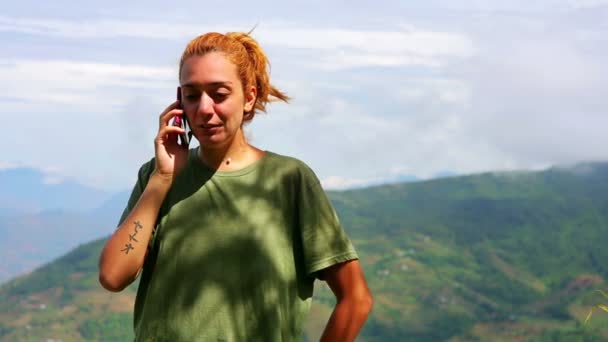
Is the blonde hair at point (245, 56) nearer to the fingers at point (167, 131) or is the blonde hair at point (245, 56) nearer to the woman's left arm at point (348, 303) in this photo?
the fingers at point (167, 131)

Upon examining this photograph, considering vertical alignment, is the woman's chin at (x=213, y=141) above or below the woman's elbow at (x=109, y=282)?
above

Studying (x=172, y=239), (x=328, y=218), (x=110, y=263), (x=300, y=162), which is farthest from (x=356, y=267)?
(x=110, y=263)

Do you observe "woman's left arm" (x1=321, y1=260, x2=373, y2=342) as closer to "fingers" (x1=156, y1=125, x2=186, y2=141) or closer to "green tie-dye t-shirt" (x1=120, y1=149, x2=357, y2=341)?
"green tie-dye t-shirt" (x1=120, y1=149, x2=357, y2=341)

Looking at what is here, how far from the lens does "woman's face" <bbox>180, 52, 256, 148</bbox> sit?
3.66 metres

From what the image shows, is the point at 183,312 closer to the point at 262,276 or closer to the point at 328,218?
the point at 262,276

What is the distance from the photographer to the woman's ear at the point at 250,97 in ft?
12.4

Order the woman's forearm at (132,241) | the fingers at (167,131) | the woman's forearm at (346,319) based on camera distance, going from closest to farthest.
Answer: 1. the woman's forearm at (346,319)
2. the woman's forearm at (132,241)
3. the fingers at (167,131)

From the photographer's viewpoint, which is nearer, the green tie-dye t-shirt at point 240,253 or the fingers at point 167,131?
the green tie-dye t-shirt at point 240,253

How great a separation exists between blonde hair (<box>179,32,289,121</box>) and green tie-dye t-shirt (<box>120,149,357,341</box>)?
0.30m

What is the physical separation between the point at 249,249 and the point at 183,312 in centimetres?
36

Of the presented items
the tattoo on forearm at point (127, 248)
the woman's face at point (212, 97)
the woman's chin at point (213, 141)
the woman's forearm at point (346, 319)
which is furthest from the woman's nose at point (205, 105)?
the woman's forearm at point (346, 319)

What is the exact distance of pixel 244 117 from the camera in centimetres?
383

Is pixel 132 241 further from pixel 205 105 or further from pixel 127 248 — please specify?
pixel 205 105

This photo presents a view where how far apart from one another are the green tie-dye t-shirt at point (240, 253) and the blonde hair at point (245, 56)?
30cm
